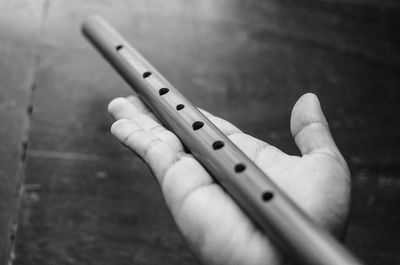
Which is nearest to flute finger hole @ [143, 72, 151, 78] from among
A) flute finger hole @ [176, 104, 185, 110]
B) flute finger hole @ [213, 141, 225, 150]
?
flute finger hole @ [176, 104, 185, 110]

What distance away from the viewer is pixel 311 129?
0.64 meters

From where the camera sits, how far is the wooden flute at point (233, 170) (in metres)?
0.50

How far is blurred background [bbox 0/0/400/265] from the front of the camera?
2.52 feet

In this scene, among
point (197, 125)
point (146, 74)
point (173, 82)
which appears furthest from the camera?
point (173, 82)

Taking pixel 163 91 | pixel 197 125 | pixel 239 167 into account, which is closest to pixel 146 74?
pixel 163 91

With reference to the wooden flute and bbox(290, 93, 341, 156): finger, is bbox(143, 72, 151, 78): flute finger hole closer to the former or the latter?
the wooden flute

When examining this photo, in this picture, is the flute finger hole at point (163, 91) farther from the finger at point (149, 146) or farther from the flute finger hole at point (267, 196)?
the flute finger hole at point (267, 196)

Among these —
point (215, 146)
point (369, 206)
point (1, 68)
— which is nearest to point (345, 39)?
point (369, 206)

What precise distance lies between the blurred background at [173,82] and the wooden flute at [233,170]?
13 centimetres

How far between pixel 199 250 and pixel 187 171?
105mm

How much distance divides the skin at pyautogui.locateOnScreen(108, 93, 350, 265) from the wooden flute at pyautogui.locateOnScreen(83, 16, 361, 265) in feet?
0.06

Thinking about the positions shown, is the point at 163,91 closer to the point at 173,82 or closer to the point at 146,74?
the point at 146,74

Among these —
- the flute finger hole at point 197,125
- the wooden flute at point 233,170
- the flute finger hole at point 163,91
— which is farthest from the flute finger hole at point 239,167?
the flute finger hole at point 163,91

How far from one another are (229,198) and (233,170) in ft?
0.11
